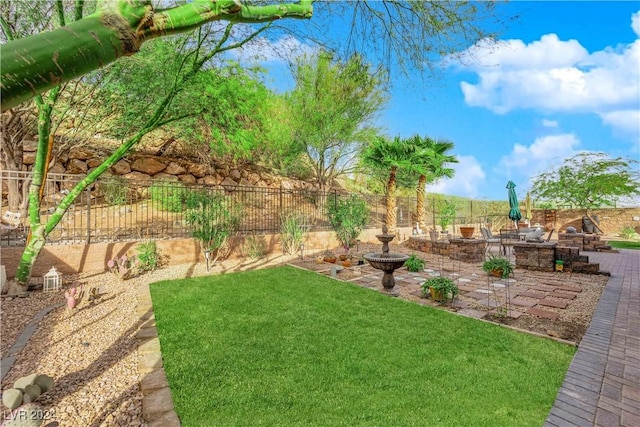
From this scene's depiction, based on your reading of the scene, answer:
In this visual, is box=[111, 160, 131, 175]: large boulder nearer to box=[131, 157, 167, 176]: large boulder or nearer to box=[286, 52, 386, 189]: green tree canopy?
box=[131, 157, 167, 176]: large boulder

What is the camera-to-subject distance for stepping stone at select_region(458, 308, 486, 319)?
15.6 ft

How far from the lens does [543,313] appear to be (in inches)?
190

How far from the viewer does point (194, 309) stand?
482 centimetres

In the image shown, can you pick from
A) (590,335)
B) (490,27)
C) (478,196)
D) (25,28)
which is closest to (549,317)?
(590,335)

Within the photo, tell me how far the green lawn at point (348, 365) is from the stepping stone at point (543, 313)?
3.64 feet

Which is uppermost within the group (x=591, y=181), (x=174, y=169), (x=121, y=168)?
(x=174, y=169)

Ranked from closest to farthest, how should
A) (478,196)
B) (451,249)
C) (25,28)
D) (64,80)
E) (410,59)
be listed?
(64,80) < (410,59) < (25,28) < (451,249) < (478,196)

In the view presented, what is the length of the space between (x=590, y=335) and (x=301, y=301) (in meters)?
4.44

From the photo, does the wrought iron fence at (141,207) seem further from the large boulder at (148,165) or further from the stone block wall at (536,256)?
the stone block wall at (536,256)

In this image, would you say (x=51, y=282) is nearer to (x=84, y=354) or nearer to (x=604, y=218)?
(x=84, y=354)

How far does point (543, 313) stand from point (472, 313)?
1204 mm

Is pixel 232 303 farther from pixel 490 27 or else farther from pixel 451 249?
pixel 451 249

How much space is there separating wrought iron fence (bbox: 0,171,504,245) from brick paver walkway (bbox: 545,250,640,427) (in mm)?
9138

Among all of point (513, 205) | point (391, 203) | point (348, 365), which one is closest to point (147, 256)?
point (348, 365)
